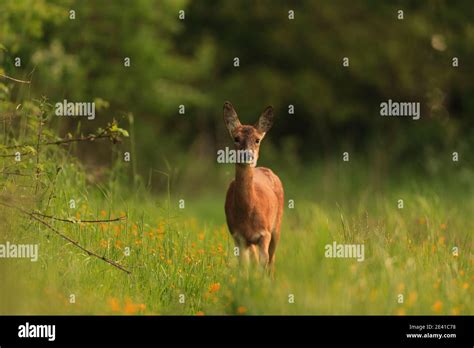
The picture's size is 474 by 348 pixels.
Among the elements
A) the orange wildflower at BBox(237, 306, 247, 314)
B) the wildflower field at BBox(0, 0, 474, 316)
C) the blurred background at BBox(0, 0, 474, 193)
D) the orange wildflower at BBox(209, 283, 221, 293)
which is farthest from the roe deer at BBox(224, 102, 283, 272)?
the blurred background at BBox(0, 0, 474, 193)

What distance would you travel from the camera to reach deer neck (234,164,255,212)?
440 inches

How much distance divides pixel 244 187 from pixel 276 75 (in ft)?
62.3

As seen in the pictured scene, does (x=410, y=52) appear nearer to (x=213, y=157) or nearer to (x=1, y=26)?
(x=213, y=157)

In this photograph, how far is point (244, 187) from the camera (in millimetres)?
11188

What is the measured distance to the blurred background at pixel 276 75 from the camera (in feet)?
77.5

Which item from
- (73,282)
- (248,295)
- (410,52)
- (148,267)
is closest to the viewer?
(248,295)

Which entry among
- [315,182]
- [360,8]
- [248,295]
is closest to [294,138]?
[360,8]

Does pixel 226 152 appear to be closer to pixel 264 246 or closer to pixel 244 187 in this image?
pixel 244 187

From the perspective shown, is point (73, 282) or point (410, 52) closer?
point (73, 282)

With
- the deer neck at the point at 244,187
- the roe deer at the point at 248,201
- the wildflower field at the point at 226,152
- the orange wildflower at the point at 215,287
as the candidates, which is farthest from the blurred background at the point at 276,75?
the orange wildflower at the point at 215,287

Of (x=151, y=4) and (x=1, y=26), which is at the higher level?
(x=151, y=4)

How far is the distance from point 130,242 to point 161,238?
0.39 meters

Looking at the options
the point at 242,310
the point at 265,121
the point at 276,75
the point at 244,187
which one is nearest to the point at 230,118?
the point at 265,121

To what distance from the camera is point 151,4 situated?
24172 mm
